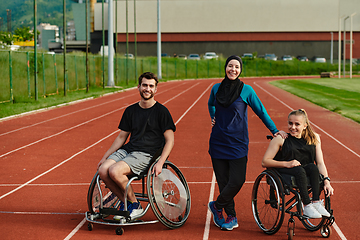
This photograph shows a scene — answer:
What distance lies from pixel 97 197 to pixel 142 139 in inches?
34.3

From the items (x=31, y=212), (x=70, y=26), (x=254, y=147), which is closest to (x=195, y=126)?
(x=254, y=147)

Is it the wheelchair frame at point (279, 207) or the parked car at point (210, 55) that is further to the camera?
the parked car at point (210, 55)

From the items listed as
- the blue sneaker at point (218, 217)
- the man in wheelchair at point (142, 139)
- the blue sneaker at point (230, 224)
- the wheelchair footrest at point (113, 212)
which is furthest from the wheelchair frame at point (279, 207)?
the wheelchair footrest at point (113, 212)

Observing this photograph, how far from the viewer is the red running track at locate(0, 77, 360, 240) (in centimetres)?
571

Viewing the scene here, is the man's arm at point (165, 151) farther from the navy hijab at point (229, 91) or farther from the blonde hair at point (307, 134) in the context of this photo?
the blonde hair at point (307, 134)

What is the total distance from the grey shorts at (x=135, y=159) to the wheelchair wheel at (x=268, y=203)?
51.6 inches

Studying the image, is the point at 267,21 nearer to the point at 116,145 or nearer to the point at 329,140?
the point at 329,140

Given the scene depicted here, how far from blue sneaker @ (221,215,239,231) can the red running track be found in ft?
0.24

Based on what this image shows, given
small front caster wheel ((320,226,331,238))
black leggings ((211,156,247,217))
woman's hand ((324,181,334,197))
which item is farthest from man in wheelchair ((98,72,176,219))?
small front caster wheel ((320,226,331,238))

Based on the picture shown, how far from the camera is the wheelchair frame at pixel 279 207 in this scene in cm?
516

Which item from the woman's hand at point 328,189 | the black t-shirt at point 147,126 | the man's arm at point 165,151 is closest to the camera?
the woman's hand at point 328,189

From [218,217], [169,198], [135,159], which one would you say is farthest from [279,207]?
[135,159]

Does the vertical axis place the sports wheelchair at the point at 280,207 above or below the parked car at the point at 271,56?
below

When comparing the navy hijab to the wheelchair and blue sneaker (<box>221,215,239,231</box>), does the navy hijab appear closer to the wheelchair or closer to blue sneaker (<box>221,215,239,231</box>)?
the wheelchair
